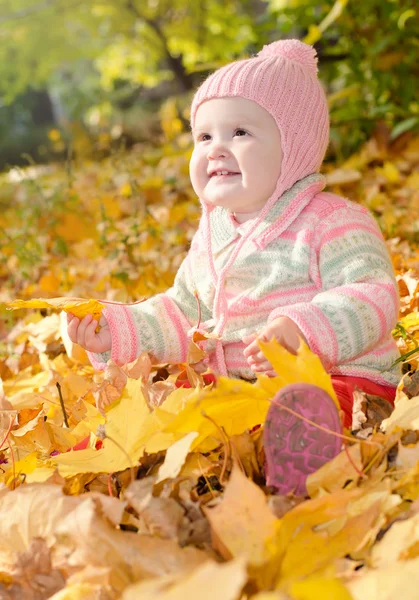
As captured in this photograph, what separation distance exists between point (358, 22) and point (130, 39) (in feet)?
12.4

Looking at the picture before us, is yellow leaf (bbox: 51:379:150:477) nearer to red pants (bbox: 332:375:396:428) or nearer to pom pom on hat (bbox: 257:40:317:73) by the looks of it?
red pants (bbox: 332:375:396:428)

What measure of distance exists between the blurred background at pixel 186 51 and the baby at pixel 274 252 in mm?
1059

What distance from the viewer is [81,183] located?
6254 millimetres

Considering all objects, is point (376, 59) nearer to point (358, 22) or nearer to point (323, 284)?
point (358, 22)

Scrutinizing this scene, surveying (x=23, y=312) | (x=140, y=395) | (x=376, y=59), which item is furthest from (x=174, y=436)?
(x=376, y=59)

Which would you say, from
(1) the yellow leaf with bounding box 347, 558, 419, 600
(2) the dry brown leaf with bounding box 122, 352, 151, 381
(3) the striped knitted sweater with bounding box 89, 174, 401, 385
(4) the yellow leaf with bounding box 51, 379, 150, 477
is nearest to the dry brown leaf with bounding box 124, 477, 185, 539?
(4) the yellow leaf with bounding box 51, 379, 150, 477

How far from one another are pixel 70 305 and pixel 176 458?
0.57m

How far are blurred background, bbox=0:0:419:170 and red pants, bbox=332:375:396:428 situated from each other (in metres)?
1.44

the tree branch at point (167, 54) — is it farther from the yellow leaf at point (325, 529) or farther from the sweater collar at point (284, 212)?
the yellow leaf at point (325, 529)

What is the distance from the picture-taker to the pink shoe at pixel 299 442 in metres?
1.15

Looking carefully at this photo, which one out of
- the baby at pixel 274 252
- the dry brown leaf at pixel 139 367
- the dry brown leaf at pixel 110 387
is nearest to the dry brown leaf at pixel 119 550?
the baby at pixel 274 252

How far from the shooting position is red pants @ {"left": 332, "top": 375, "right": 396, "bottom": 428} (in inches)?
57.4

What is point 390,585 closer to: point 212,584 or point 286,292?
point 212,584

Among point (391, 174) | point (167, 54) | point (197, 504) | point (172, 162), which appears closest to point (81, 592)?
point (197, 504)
